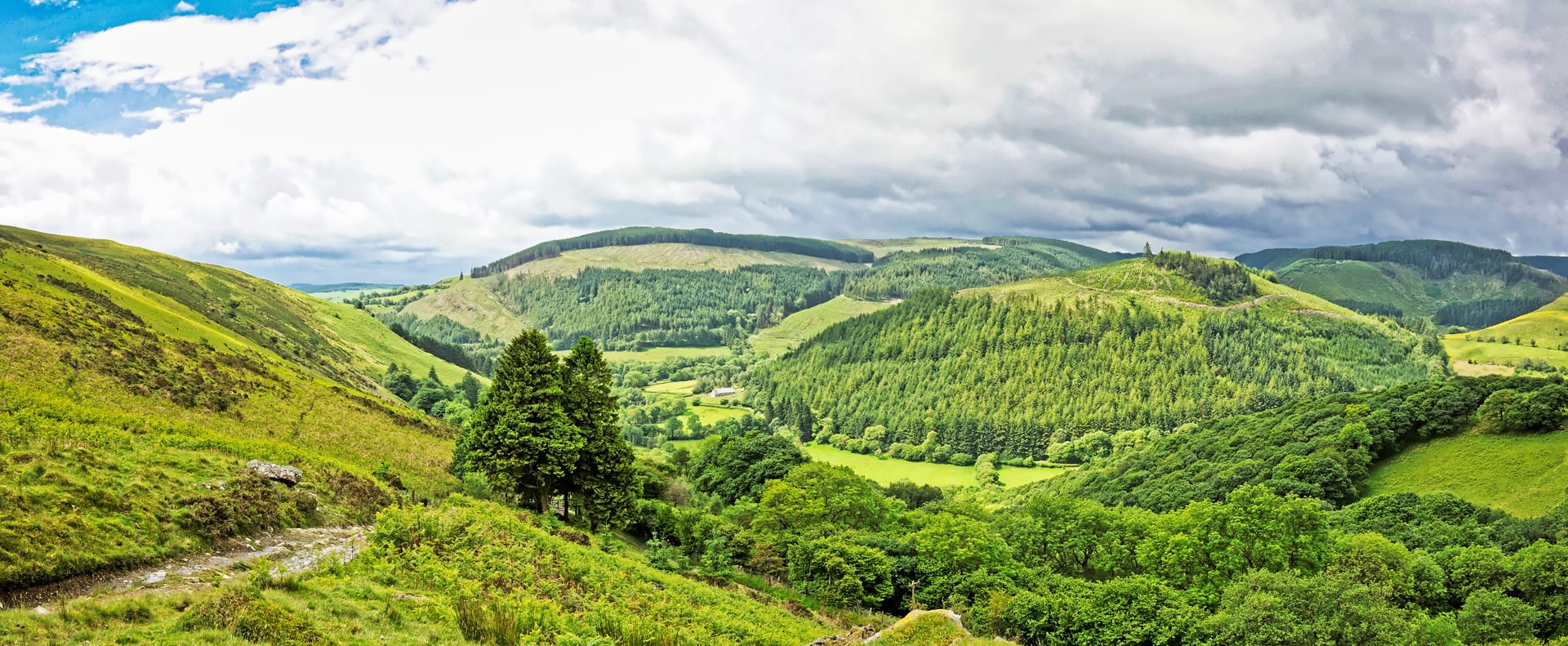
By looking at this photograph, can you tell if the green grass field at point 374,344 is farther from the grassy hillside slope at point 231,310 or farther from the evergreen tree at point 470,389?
the evergreen tree at point 470,389

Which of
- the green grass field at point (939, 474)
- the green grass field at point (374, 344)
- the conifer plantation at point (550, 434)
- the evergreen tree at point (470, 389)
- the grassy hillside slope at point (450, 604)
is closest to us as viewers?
the grassy hillside slope at point (450, 604)

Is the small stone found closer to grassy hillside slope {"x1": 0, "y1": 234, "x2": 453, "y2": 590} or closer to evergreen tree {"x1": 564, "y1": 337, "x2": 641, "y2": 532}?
grassy hillside slope {"x1": 0, "y1": 234, "x2": 453, "y2": 590}

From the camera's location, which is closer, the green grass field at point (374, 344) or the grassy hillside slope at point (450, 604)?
the grassy hillside slope at point (450, 604)

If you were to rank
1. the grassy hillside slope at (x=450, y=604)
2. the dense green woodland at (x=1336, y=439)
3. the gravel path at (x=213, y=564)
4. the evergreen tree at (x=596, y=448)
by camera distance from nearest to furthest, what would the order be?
the grassy hillside slope at (x=450, y=604)
the gravel path at (x=213, y=564)
the evergreen tree at (x=596, y=448)
the dense green woodland at (x=1336, y=439)

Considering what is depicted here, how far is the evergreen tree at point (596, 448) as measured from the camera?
4556 cm

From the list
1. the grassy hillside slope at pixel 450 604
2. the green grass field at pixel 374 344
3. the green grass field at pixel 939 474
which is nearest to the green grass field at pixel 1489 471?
the grassy hillside slope at pixel 450 604

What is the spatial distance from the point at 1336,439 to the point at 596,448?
101 m

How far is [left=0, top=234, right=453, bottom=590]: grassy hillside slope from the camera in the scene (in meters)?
21.1

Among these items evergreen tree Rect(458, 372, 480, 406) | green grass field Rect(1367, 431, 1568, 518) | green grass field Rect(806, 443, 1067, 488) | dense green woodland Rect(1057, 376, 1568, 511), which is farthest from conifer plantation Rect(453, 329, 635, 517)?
green grass field Rect(806, 443, 1067, 488)

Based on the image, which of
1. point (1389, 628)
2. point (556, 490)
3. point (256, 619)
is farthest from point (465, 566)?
point (1389, 628)

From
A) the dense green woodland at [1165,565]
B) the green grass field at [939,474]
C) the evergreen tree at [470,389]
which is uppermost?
the dense green woodland at [1165,565]

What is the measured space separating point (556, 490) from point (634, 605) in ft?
64.8

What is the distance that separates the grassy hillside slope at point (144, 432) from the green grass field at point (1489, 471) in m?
104

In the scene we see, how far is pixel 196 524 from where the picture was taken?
2420 cm
